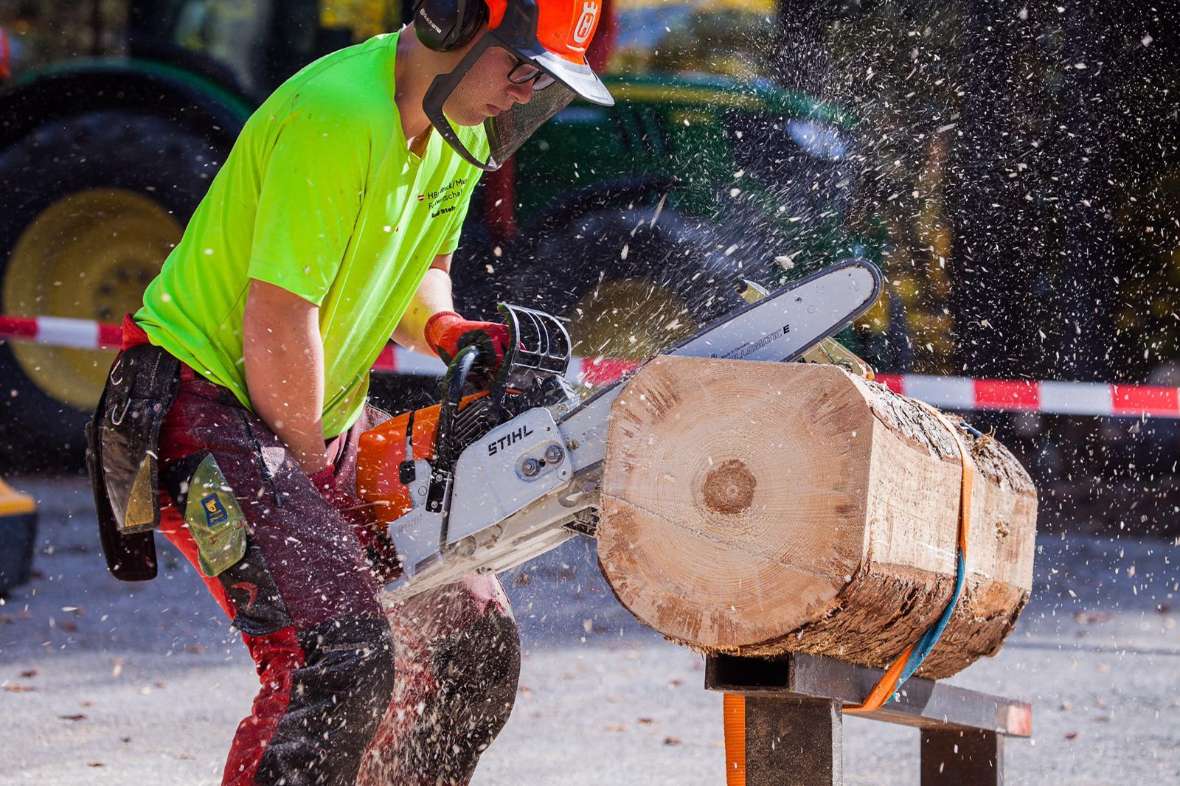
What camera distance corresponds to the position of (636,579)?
2.17m

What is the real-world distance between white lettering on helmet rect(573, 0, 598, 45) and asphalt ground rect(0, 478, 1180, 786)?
6.09ft

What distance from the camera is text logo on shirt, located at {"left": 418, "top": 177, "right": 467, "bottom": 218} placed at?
2.62 metres

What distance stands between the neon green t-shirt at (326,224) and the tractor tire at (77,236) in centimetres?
384

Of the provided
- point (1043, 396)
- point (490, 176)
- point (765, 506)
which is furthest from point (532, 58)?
point (490, 176)

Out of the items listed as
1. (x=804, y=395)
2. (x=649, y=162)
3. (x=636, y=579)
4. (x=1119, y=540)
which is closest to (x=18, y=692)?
(x=636, y=579)

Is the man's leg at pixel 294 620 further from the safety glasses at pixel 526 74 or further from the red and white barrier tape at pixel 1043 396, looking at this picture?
the red and white barrier tape at pixel 1043 396

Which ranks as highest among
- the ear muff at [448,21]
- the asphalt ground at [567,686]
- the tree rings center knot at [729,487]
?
the ear muff at [448,21]

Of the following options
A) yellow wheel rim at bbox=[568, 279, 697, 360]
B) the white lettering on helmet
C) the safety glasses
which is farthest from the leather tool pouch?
yellow wheel rim at bbox=[568, 279, 697, 360]

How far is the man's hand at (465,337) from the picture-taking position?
262 cm

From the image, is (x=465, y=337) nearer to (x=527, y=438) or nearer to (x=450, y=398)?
(x=450, y=398)

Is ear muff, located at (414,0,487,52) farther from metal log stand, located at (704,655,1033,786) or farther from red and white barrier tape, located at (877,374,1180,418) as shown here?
red and white barrier tape, located at (877,374,1180,418)

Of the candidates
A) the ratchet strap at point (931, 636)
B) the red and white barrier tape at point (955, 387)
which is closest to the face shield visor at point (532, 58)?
the ratchet strap at point (931, 636)

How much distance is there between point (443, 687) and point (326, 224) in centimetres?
95

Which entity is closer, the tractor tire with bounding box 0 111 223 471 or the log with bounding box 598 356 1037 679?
the log with bounding box 598 356 1037 679
